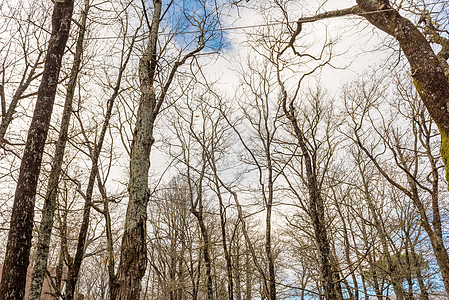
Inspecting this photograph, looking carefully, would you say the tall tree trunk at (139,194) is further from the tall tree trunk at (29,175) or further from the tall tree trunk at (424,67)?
the tall tree trunk at (424,67)

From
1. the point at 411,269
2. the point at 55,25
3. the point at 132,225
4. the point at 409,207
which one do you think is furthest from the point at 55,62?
the point at 411,269

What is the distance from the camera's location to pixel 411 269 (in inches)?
532

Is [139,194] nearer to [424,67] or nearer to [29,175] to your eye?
[29,175]

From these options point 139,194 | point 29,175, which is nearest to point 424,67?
point 139,194

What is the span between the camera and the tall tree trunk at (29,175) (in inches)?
109

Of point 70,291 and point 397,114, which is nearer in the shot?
point 70,291

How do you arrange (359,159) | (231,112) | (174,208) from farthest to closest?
(174,208), (359,159), (231,112)

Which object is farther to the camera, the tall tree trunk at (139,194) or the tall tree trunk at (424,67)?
the tall tree trunk at (424,67)

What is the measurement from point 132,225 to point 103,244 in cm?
952

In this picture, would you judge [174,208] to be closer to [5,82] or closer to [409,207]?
[5,82]

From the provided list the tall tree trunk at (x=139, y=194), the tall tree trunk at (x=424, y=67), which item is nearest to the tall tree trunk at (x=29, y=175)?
the tall tree trunk at (x=139, y=194)

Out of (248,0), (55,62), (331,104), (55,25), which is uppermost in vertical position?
(331,104)

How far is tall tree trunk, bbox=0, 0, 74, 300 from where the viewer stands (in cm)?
276

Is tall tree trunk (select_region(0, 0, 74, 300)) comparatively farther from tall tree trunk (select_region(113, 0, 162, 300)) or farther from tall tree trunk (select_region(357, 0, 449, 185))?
tall tree trunk (select_region(357, 0, 449, 185))
